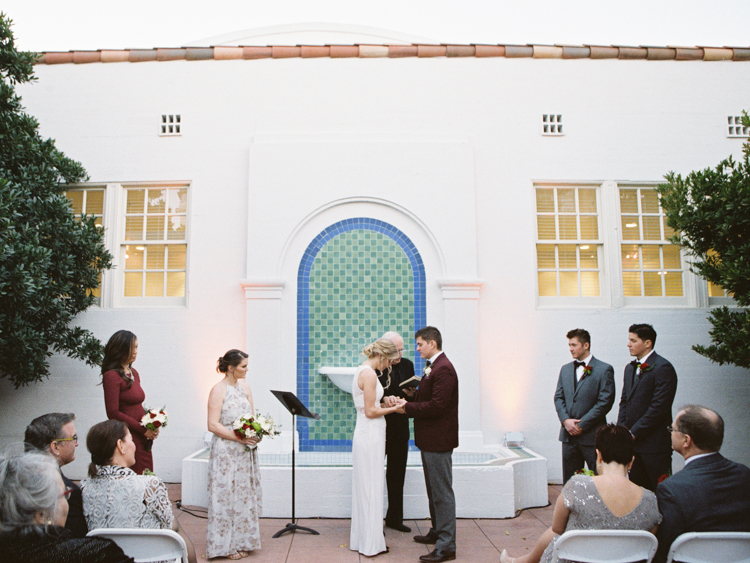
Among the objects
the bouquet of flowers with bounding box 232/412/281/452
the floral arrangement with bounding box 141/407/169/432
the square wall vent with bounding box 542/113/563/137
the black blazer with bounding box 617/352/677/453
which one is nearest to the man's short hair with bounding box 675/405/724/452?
the black blazer with bounding box 617/352/677/453

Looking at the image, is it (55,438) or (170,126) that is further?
(170,126)

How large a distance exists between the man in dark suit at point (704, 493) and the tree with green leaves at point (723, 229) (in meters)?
3.32

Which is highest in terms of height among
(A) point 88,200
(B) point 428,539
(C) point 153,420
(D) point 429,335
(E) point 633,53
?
(E) point 633,53

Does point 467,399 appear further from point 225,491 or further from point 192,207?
point 192,207

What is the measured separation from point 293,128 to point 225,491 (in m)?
4.74

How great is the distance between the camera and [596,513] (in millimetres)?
2738

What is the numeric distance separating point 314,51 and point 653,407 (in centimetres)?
584

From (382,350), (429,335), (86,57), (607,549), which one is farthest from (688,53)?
(86,57)

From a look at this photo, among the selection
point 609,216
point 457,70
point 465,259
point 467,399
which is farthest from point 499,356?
point 457,70

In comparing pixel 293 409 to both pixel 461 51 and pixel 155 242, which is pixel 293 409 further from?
pixel 461 51

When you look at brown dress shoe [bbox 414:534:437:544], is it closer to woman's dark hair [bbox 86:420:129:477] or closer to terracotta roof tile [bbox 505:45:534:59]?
woman's dark hair [bbox 86:420:129:477]

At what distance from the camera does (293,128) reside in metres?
7.50

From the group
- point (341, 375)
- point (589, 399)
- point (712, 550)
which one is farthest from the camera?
point (341, 375)

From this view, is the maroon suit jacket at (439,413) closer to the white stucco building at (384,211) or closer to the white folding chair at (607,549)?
the white folding chair at (607,549)
